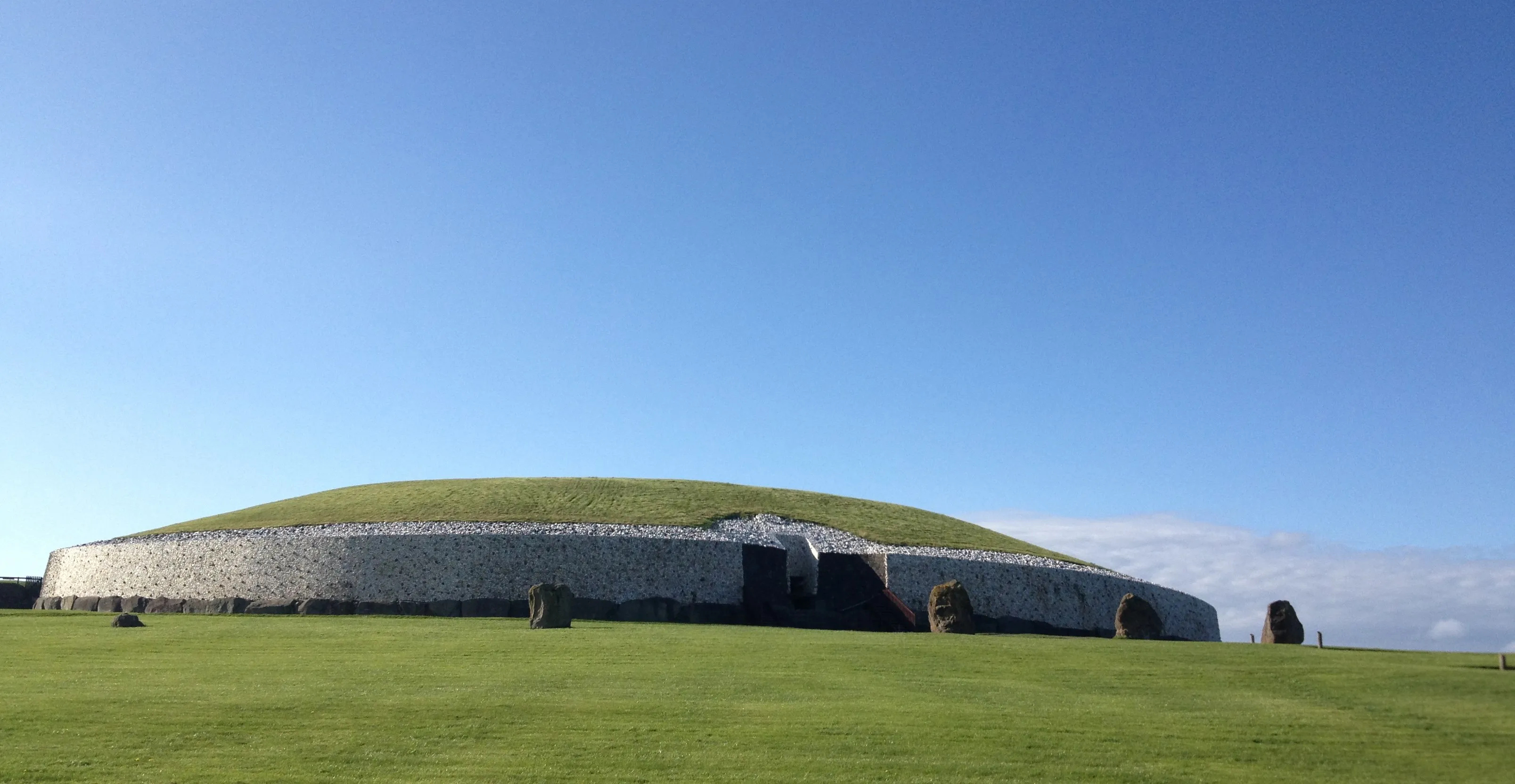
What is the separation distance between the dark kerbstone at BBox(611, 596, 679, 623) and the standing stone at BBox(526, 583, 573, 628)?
6850mm

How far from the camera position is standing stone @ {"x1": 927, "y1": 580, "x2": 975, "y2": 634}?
100ft

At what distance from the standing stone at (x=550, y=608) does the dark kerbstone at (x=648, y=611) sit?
270 inches

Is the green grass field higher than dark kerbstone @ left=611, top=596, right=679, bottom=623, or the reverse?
dark kerbstone @ left=611, top=596, right=679, bottom=623

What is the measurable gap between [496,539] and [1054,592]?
20734 millimetres

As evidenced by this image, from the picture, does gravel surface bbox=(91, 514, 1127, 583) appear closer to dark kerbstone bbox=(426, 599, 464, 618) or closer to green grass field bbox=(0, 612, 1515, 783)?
dark kerbstone bbox=(426, 599, 464, 618)

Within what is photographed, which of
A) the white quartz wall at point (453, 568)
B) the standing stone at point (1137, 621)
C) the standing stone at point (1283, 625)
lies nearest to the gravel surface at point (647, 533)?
the white quartz wall at point (453, 568)

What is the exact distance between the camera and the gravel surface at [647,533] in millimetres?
39781

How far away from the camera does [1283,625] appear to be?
29375 millimetres

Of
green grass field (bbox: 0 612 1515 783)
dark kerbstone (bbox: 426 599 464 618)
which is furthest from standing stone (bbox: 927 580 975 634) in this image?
dark kerbstone (bbox: 426 599 464 618)

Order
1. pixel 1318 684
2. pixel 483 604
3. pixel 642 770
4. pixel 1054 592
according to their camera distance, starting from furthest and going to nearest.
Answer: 1. pixel 1054 592
2. pixel 483 604
3. pixel 1318 684
4. pixel 642 770

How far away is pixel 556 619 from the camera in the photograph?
29.2 meters

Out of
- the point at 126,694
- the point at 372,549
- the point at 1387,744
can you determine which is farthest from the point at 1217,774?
the point at 372,549

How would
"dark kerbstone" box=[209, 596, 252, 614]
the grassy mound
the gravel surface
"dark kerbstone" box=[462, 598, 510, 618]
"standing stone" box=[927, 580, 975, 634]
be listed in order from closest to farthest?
"standing stone" box=[927, 580, 975, 634], "dark kerbstone" box=[462, 598, 510, 618], "dark kerbstone" box=[209, 596, 252, 614], the gravel surface, the grassy mound

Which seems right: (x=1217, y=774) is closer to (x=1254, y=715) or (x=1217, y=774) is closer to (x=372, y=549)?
(x=1254, y=715)
